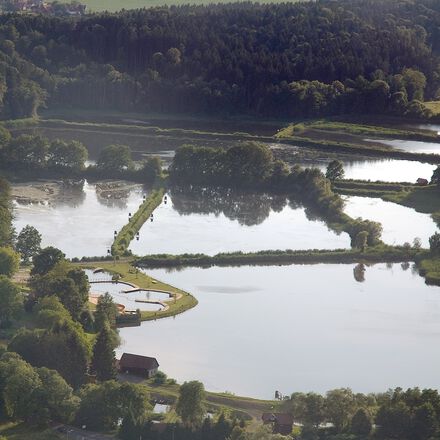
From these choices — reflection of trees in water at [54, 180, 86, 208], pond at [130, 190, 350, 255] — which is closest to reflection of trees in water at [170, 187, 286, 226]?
pond at [130, 190, 350, 255]

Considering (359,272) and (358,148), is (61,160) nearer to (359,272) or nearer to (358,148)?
(358,148)

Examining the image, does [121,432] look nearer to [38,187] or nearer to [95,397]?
[95,397]

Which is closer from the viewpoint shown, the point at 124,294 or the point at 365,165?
the point at 124,294

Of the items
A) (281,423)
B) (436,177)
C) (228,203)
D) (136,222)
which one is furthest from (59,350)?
(436,177)

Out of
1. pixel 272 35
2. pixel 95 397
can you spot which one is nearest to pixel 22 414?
pixel 95 397

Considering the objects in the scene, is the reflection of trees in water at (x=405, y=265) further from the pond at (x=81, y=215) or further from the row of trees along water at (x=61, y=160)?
the row of trees along water at (x=61, y=160)

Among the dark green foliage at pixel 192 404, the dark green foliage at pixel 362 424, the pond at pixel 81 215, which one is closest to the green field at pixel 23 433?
the dark green foliage at pixel 192 404

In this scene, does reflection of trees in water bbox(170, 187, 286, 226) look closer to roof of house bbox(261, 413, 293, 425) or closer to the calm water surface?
the calm water surface
